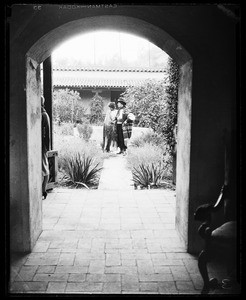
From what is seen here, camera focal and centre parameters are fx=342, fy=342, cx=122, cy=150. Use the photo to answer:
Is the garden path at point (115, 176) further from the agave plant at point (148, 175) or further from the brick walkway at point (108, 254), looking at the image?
the brick walkway at point (108, 254)

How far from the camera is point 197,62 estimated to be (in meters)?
3.79

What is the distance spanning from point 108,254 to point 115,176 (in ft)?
15.7

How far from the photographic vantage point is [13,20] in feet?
11.4

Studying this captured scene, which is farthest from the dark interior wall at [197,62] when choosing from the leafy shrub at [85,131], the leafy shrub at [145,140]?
the leafy shrub at [85,131]

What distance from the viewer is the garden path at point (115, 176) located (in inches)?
302

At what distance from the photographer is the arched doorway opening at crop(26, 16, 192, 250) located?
3873 millimetres

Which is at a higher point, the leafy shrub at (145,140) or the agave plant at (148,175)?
the leafy shrub at (145,140)

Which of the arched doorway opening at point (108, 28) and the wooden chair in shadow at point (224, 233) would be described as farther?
the arched doorway opening at point (108, 28)

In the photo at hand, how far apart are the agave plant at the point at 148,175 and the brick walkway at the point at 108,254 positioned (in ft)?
5.06

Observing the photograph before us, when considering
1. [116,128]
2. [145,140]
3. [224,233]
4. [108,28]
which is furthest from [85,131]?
[224,233]

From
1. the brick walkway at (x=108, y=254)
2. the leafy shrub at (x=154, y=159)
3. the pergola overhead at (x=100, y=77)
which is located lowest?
the brick walkway at (x=108, y=254)

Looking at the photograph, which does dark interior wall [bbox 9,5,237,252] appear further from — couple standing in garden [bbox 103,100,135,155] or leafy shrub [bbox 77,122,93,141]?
leafy shrub [bbox 77,122,93,141]

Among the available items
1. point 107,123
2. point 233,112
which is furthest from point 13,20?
point 107,123

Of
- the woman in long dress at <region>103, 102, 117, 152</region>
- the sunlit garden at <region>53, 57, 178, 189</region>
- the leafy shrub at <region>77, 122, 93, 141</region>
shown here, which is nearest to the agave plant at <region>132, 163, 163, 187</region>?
the sunlit garden at <region>53, 57, 178, 189</region>
